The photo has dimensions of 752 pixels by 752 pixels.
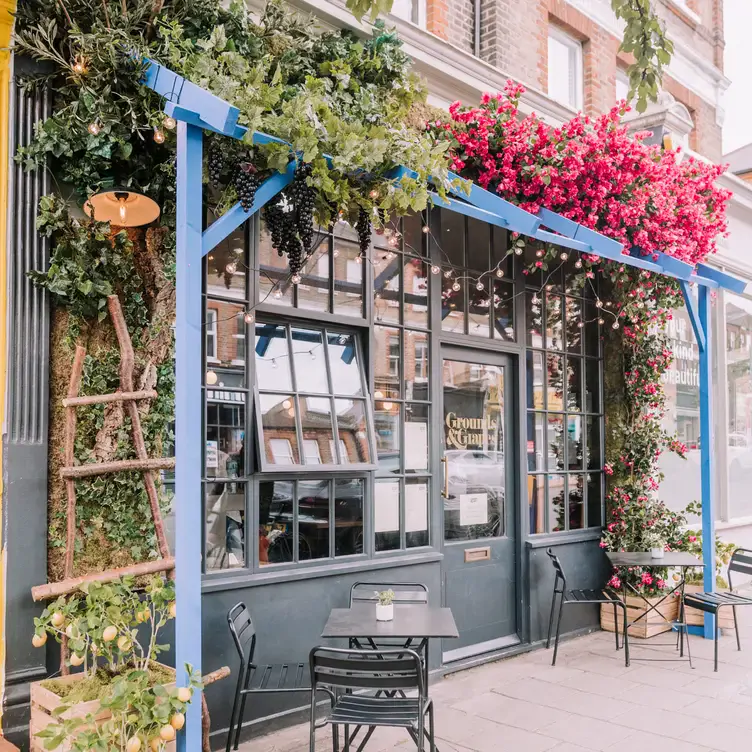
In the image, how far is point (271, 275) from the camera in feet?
16.8

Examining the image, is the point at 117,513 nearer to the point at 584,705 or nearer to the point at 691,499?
the point at 584,705

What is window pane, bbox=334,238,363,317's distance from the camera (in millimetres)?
5570

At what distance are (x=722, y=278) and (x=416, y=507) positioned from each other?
3759 mm

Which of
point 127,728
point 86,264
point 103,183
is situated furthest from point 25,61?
point 127,728

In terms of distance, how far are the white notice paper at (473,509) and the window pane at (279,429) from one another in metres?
2.04

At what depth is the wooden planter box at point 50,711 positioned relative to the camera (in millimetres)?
3193

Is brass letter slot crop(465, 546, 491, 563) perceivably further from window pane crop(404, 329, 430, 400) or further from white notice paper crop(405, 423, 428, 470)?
window pane crop(404, 329, 430, 400)

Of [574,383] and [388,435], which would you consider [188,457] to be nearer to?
[388,435]

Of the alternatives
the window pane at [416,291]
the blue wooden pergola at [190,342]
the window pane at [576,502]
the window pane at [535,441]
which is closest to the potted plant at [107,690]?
the blue wooden pergola at [190,342]

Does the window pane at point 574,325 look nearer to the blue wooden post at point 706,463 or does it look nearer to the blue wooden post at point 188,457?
the blue wooden post at point 706,463

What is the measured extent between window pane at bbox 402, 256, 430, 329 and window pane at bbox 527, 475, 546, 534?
80.6 inches

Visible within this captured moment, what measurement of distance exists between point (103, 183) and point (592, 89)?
7.18 m

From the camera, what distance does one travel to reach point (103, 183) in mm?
4031

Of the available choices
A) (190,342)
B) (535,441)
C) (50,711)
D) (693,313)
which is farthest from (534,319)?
(50,711)
